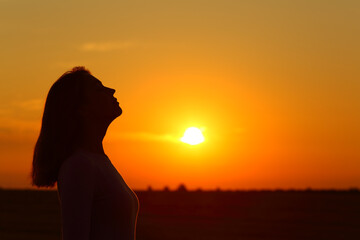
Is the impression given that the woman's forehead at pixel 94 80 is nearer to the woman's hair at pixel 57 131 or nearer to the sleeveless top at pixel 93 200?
the woman's hair at pixel 57 131

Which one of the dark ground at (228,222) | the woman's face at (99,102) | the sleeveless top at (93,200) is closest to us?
the sleeveless top at (93,200)

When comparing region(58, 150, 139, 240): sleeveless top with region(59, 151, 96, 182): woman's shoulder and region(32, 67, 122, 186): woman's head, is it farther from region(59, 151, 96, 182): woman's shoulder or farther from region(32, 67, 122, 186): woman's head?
region(32, 67, 122, 186): woman's head

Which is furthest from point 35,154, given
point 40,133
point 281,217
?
point 281,217

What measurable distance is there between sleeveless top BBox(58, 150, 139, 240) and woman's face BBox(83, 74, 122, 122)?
225 millimetres

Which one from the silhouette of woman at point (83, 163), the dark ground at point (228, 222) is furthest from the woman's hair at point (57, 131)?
the dark ground at point (228, 222)

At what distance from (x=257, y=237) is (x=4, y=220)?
1074 cm

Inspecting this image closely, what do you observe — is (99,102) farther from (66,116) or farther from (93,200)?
(93,200)

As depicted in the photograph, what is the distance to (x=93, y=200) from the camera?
297 cm

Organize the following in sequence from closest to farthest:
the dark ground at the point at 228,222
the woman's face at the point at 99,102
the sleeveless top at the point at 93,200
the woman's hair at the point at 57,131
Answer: the sleeveless top at the point at 93,200, the woman's hair at the point at 57,131, the woman's face at the point at 99,102, the dark ground at the point at 228,222

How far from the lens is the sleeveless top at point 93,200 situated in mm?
2879

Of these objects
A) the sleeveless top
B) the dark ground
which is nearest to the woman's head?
the sleeveless top

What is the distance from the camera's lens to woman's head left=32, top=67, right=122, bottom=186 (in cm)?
309

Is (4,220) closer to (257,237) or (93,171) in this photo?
(257,237)

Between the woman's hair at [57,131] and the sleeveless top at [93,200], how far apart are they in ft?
0.29
